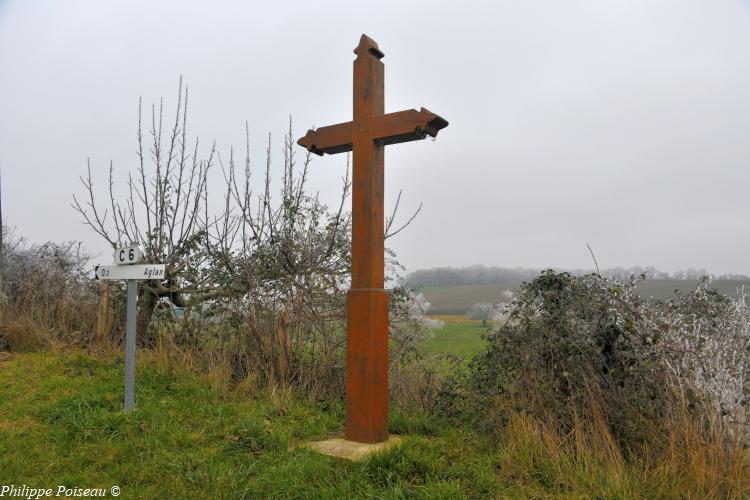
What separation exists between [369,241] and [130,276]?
8.29ft

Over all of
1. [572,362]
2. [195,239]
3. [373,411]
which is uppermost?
[195,239]

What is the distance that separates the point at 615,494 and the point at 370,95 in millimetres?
3669

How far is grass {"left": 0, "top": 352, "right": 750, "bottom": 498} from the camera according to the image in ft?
12.2

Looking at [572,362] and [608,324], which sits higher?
[608,324]

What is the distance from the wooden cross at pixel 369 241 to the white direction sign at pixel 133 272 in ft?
6.51

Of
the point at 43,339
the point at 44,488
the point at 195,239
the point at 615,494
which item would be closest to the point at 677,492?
the point at 615,494

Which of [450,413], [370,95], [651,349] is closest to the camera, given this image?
[651,349]

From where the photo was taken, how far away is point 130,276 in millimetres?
5738

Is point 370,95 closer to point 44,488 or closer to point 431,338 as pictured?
point 431,338

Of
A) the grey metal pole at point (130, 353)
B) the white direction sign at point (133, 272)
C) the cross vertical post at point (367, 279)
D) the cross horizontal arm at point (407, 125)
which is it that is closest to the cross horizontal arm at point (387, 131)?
the cross horizontal arm at point (407, 125)

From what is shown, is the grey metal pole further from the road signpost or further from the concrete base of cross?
the concrete base of cross

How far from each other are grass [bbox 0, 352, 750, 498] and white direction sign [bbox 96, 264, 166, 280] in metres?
1.30

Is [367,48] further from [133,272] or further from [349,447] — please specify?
[349,447]

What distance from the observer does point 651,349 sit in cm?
464
